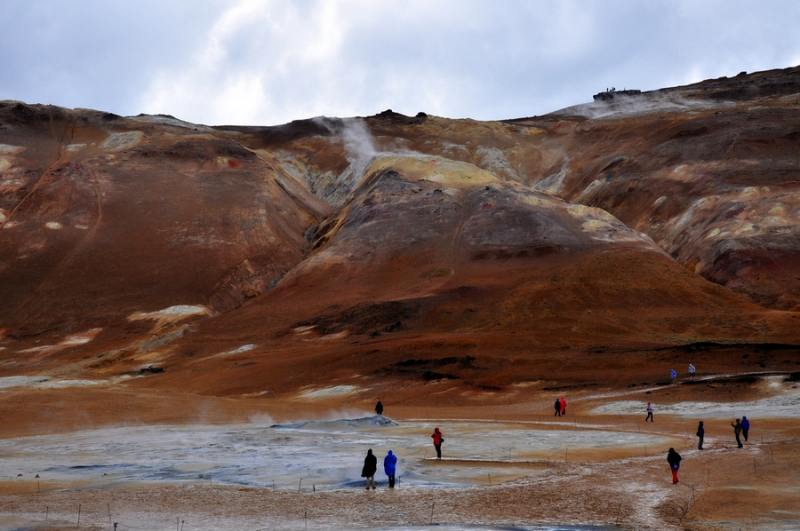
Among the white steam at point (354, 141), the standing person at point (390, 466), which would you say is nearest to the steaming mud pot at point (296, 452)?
the standing person at point (390, 466)

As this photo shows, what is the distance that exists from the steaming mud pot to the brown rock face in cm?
2059

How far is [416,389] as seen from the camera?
58938mm

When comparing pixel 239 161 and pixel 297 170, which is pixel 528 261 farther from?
pixel 297 170

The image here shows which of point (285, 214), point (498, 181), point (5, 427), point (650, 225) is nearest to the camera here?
point (5, 427)

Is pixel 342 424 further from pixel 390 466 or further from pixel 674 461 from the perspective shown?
pixel 674 461

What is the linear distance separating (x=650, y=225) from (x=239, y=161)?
6668 cm

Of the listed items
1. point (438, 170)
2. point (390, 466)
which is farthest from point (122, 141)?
point (390, 466)

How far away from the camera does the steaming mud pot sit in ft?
88.6

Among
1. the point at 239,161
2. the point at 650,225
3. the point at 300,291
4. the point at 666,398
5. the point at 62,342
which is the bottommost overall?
the point at 666,398

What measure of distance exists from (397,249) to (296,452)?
67.9 meters

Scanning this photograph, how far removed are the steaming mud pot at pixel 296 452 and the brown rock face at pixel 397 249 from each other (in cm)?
2059

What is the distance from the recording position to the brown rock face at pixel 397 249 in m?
69.1

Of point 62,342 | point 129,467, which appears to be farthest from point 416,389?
point 62,342

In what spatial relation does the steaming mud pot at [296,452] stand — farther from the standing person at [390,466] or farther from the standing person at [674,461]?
the standing person at [674,461]
